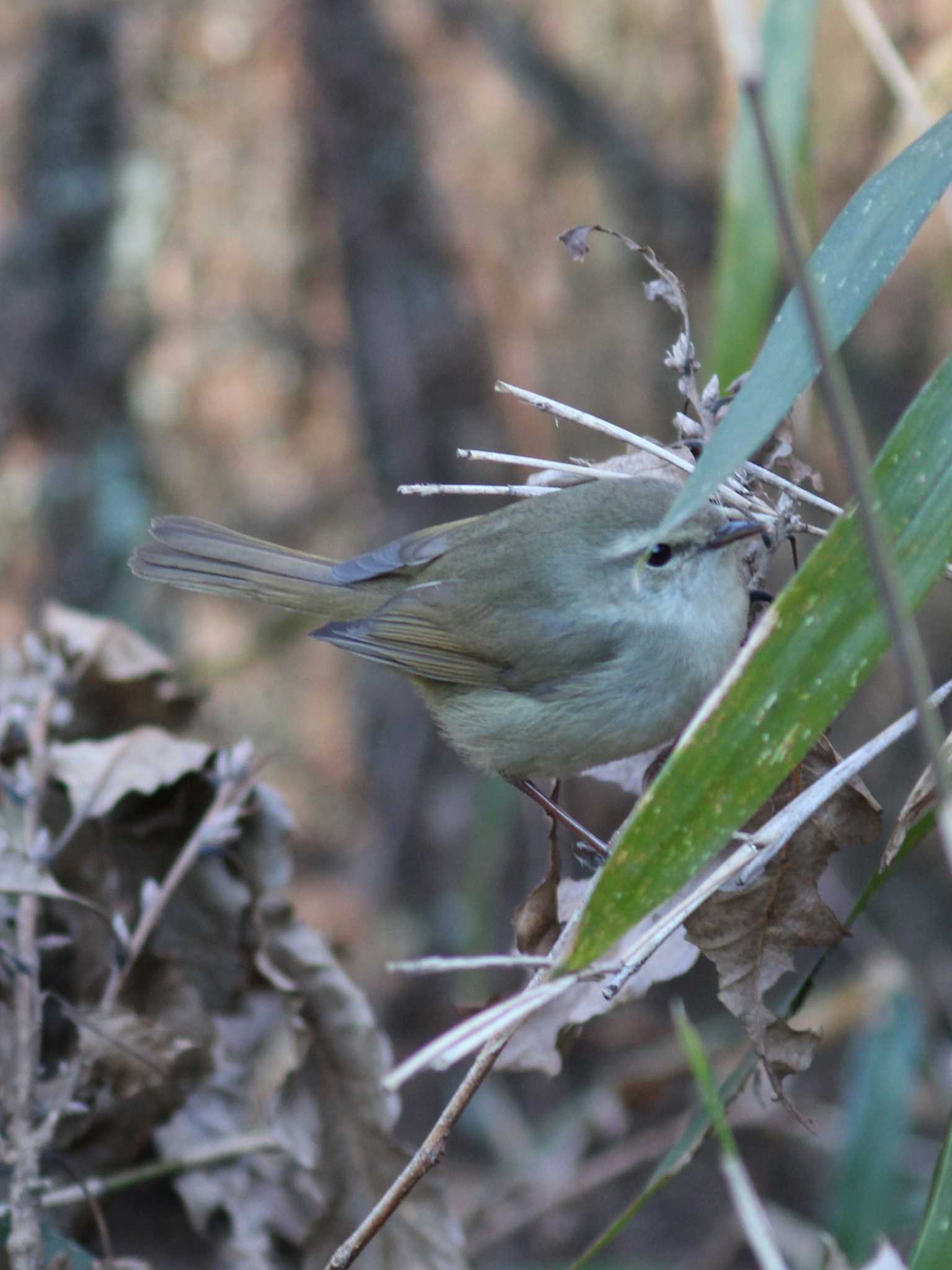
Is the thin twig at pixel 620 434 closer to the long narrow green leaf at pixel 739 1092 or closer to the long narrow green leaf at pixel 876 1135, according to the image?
the long narrow green leaf at pixel 739 1092

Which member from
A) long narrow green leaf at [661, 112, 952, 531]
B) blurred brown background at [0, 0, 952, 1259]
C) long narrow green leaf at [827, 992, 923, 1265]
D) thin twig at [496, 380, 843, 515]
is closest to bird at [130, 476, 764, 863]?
thin twig at [496, 380, 843, 515]

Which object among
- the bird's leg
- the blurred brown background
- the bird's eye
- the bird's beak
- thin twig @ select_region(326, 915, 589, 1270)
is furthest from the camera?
the blurred brown background

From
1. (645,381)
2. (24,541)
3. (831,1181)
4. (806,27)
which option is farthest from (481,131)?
(831,1181)

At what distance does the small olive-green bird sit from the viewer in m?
2.33

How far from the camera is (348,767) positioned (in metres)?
4.86

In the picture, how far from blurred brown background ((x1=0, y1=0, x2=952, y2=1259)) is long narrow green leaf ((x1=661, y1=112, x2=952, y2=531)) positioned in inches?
93.4

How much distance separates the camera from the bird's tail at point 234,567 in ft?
9.66

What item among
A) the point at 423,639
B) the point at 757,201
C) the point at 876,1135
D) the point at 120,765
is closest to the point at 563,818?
the point at 423,639

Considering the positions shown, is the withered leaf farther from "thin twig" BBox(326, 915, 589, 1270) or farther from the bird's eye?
the bird's eye

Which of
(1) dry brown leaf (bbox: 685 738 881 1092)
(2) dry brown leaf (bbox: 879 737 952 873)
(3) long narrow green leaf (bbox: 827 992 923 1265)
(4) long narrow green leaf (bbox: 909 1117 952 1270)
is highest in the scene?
(2) dry brown leaf (bbox: 879 737 952 873)

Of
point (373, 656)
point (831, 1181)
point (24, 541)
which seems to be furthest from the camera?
point (24, 541)

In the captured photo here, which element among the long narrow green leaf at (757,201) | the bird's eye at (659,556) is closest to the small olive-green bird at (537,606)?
the bird's eye at (659,556)

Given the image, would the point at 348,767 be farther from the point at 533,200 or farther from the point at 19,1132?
the point at 19,1132

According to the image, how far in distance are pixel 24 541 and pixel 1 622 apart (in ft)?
1.01
